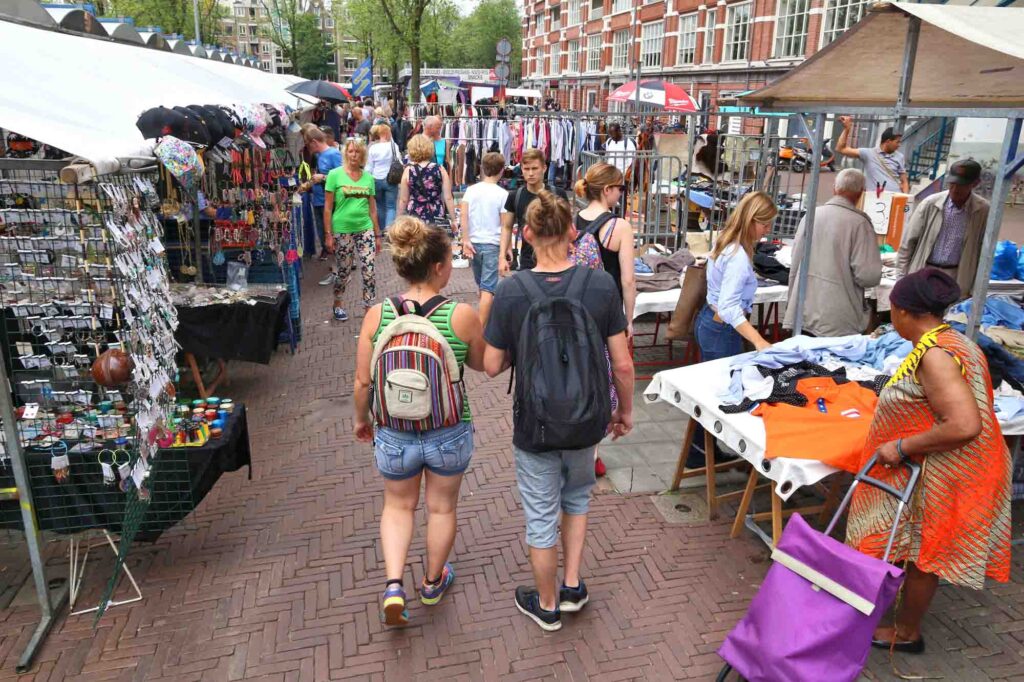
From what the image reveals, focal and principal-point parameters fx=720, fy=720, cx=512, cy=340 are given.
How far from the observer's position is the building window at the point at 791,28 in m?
25.8

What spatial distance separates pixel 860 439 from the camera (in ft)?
10.8

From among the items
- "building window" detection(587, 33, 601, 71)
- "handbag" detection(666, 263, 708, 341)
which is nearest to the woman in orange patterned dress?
"handbag" detection(666, 263, 708, 341)

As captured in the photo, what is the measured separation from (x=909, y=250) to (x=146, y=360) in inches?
221

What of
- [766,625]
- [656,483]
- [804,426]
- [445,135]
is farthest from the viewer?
[445,135]

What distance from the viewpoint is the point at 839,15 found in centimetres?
2362

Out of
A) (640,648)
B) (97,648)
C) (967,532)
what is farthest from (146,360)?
(967,532)

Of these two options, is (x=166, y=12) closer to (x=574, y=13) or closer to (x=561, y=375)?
(x=574, y=13)

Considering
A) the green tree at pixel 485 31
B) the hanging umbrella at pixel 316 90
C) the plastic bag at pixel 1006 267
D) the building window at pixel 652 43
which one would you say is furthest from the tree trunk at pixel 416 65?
the green tree at pixel 485 31

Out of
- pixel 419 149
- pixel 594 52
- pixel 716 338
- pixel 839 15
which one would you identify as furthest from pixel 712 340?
pixel 594 52

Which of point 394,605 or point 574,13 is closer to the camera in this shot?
point 394,605

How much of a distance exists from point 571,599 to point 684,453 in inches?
55.4

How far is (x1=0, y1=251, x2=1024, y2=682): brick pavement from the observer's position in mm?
3078

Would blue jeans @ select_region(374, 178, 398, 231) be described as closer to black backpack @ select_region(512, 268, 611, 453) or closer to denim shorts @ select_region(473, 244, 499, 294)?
denim shorts @ select_region(473, 244, 499, 294)

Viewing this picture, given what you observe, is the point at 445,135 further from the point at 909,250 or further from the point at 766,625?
the point at 766,625
